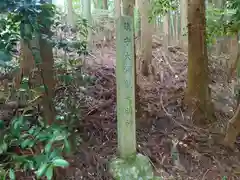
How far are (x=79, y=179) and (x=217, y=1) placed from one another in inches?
305

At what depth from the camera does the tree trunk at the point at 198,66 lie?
186 inches

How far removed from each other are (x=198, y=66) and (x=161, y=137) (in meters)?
1.30

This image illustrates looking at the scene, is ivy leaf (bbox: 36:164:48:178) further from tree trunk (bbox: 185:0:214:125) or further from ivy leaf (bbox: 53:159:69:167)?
tree trunk (bbox: 185:0:214:125)

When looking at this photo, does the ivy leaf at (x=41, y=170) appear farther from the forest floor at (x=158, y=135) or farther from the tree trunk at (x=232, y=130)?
the tree trunk at (x=232, y=130)

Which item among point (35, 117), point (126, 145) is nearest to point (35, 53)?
point (35, 117)

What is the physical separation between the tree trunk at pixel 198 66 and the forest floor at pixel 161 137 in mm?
211

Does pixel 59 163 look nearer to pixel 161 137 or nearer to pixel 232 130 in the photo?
pixel 161 137

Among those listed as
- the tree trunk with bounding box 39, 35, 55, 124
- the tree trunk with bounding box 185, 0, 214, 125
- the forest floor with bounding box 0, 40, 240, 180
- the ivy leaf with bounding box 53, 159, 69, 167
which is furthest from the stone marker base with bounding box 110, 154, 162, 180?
the tree trunk with bounding box 185, 0, 214, 125

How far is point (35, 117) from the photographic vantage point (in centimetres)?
289

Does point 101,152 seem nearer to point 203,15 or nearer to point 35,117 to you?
point 35,117

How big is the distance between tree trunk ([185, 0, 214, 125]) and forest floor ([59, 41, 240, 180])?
0.69ft

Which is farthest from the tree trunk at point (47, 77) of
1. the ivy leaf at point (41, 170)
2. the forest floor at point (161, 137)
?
the ivy leaf at point (41, 170)

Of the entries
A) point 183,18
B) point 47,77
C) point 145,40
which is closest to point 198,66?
point 145,40

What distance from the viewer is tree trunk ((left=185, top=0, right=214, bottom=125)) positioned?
15.5ft
